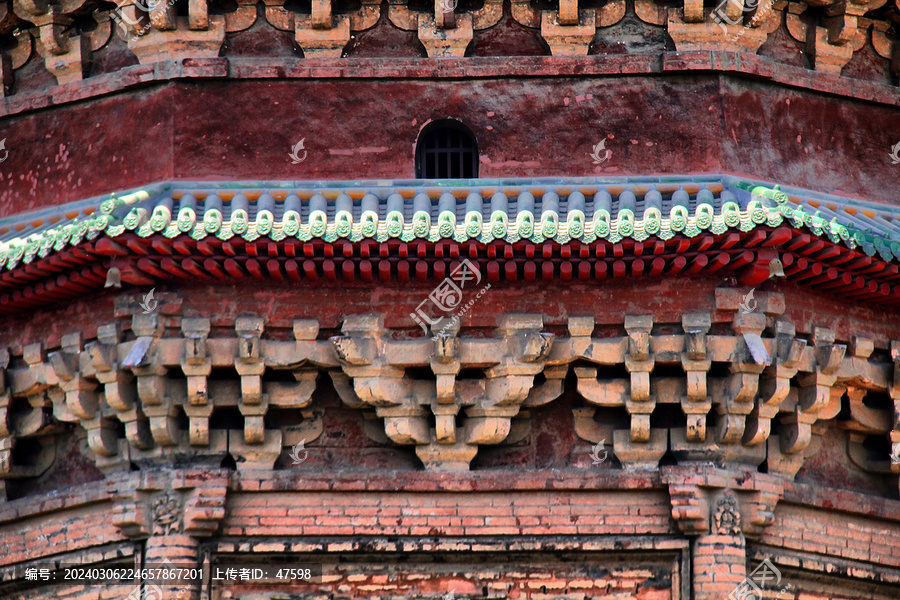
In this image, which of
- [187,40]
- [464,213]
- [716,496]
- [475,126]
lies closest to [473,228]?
[464,213]

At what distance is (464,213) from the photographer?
13.4 meters

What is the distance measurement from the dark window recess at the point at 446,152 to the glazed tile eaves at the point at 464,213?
0.67 metres

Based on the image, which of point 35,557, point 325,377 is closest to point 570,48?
point 325,377

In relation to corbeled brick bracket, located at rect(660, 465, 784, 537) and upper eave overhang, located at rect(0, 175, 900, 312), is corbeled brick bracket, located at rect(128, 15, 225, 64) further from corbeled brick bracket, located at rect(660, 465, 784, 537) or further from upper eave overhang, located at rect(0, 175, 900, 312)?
corbeled brick bracket, located at rect(660, 465, 784, 537)

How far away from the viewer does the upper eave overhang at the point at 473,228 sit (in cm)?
1299

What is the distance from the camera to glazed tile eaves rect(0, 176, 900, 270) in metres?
13.0

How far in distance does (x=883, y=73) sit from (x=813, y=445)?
370cm

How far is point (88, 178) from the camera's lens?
14.9 metres

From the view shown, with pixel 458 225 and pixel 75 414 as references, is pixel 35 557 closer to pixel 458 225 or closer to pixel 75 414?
pixel 75 414

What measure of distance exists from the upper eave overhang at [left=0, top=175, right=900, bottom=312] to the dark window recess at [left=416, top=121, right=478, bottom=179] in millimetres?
678

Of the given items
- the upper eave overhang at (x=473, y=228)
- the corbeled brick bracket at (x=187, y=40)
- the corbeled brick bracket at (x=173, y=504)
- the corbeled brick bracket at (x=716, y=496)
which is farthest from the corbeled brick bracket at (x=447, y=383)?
the corbeled brick bracket at (x=187, y=40)

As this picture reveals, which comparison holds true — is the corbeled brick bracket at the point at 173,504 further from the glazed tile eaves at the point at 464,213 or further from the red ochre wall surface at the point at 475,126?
the red ochre wall surface at the point at 475,126

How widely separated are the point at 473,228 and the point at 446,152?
1716 mm

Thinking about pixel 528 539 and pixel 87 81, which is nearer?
pixel 528 539
